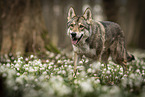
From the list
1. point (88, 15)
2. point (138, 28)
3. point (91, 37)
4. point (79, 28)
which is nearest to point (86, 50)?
point (91, 37)

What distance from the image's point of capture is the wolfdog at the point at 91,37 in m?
5.01

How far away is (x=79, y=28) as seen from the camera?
4.99 m

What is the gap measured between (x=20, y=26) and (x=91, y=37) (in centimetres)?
394

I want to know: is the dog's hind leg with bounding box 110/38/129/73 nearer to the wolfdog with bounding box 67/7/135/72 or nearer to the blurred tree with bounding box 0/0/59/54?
the wolfdog with bounding box 67/7/135/72

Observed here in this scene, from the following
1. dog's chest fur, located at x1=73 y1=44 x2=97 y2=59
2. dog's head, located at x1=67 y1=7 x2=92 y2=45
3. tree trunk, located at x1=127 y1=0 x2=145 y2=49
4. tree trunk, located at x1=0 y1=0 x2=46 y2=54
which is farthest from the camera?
tree trunk, located at x1=127 y1=0 x2=145 y2=49

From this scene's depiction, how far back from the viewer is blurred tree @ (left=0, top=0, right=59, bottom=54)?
7.56m

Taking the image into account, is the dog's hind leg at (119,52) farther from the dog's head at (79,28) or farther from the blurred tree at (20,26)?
the blurred tree at (20,26)

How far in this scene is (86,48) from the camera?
203 inches

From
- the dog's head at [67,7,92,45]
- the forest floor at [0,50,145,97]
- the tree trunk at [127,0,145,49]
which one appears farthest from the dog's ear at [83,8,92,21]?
the tree trunk at [127,0,145,49]

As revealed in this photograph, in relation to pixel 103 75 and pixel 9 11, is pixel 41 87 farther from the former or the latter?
pixel 9 11

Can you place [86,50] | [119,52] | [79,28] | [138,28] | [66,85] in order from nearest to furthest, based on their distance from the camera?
[66,85] → [79,28] → [86,50] → [119,52] → [138,28]

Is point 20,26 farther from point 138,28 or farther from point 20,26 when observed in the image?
point 138,28

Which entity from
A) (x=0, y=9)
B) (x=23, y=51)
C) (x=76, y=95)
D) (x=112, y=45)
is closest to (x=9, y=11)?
(x=0, y=9)

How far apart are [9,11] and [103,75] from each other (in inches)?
219
